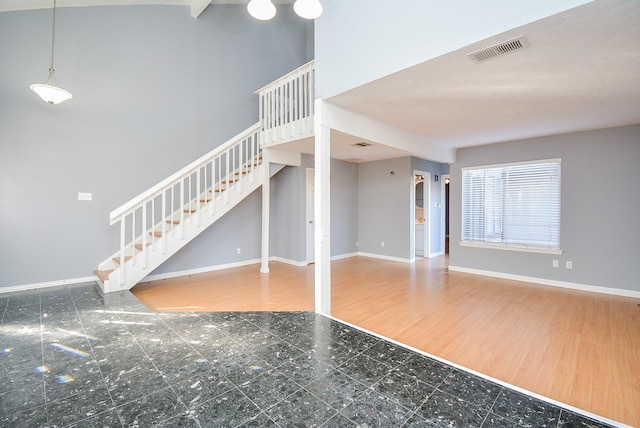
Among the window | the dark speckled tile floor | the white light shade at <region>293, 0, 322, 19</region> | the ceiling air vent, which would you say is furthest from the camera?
the window

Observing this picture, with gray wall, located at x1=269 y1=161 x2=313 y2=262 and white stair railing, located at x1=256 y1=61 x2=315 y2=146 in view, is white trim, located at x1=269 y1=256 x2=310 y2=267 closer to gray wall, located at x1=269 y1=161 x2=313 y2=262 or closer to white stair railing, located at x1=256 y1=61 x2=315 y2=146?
gray wall, located at x1=269 y1=161 x2=313 y2=262

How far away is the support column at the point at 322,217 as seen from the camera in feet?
11.1

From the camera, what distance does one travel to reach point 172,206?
181 inches

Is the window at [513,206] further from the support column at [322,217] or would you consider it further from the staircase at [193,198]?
the support column at [322,217]

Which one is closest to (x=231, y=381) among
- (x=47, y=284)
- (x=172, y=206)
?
(x=172, y=206)

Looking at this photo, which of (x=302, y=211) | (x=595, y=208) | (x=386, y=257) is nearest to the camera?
(x=595, y=208)

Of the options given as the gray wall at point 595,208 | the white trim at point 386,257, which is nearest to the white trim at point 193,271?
the white trim at point 386,257

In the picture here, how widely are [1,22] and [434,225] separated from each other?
844 cm

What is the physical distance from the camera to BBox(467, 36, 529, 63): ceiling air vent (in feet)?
6.89

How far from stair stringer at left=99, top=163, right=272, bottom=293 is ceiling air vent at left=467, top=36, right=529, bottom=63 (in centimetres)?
402

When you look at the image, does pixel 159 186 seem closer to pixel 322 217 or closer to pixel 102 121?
pixel 102 121

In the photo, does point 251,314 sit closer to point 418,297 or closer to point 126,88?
point 418,297

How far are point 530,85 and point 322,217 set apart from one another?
2.45 metres

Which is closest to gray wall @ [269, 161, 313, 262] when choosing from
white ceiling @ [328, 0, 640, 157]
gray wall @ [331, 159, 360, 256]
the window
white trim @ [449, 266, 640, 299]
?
gray wall @ [331, 159, 360, 256]
